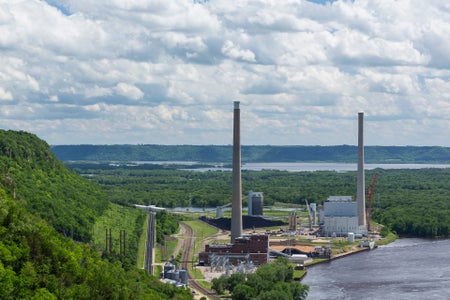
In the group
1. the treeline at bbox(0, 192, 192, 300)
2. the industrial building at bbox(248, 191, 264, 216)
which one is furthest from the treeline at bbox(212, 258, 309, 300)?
the industrial building at bbox(248, 191, 264, 216)

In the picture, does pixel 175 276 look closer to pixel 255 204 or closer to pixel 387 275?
pixel 387 275

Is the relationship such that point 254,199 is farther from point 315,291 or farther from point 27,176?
point 315,291

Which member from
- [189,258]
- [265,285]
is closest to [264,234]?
[189,258]

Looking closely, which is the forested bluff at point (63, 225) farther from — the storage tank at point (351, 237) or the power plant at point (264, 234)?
the storage tank at point (351, 237)

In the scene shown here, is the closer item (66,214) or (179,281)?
(179,281)

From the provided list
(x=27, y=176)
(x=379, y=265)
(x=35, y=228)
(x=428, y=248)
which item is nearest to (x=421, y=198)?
(x=428, y=248)

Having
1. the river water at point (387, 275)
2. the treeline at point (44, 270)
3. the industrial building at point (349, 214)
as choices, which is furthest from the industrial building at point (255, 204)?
the treeline at point (44, 270)
